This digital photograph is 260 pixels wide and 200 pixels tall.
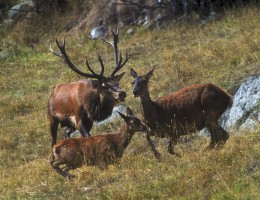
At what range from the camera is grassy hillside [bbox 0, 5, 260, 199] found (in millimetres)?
8039

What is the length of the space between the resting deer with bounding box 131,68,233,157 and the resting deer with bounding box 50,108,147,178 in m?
0.50

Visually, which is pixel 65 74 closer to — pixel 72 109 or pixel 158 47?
pixel 158 47

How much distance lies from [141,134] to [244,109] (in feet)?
5.48

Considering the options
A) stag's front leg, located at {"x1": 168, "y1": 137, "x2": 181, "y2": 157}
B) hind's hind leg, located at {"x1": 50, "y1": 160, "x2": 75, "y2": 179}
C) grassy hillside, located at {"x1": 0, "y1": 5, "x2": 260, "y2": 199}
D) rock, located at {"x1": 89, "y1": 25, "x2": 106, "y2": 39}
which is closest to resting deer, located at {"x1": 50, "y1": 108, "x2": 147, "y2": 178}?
hind's hind leg, located at {"x1": 50, "y1": 160, "x2": 75, "y2": 179}

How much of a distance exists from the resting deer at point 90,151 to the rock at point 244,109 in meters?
1.42

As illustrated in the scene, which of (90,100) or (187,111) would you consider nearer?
(187,111)

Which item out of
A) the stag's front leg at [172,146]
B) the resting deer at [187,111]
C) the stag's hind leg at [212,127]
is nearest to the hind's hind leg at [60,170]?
the resting deer at [187,111]

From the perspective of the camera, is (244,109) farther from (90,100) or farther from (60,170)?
(60,170)

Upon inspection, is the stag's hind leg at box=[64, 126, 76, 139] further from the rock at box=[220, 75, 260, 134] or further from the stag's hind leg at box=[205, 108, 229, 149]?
the stag's hind leg at box=[205, 108, 229, 149]

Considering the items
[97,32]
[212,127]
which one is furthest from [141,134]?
[97,32]

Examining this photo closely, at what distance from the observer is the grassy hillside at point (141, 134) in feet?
26.4

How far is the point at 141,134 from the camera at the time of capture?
37.2 ft

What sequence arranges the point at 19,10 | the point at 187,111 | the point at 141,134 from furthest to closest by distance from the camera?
the point at 19,10 < the point at 141,134 < the point at 187,111

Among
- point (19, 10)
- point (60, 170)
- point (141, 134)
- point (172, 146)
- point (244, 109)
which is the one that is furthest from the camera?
point (19, 10)
